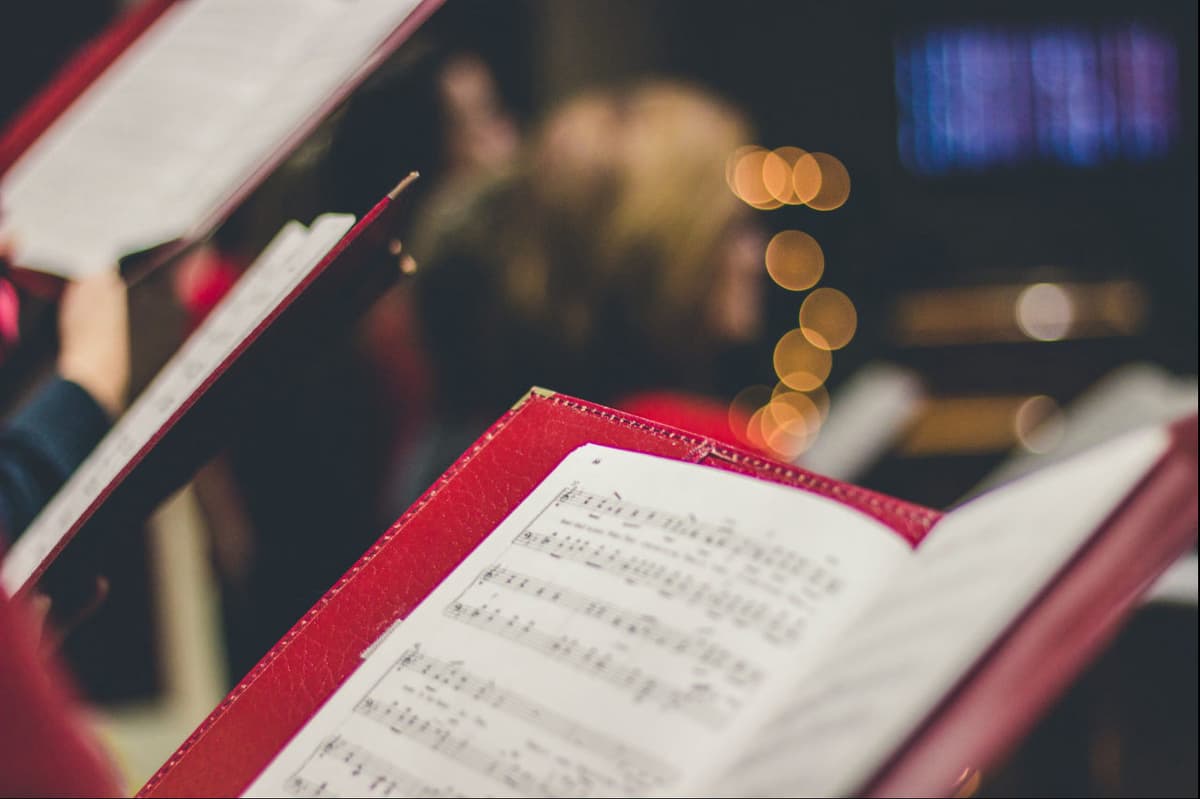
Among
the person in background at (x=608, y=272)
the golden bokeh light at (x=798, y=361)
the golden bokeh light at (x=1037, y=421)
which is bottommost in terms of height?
the golden bokeh light at (x=1037, y=421)

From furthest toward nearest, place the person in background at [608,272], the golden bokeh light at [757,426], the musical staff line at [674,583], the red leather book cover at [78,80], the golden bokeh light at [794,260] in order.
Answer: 1. the golden bokeh light at [794,260]
2. the golden bokeh light at [757,426]
3. the person in background at [608,272]
4. the red leather book cover at [78,80]
5. the musical staff line at [674,583]

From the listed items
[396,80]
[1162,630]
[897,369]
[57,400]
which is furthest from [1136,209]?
[57,400]

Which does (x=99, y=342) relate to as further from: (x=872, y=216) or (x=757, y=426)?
(x=872, y=216)

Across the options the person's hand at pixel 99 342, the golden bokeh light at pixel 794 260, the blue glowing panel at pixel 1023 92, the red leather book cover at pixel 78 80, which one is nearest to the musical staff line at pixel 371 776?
the person's hand at pixel 99 342

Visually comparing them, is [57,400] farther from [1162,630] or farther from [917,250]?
[917,250]

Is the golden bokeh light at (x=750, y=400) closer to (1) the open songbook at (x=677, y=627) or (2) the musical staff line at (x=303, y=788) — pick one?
(1) the open songbook at (x=677, y=627)

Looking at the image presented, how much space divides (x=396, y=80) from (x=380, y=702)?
2.19 ft

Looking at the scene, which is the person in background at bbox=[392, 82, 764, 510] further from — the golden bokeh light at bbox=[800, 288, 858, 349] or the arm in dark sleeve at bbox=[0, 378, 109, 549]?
the golden bokeh light at bbox=[800, 288, 858, 349]

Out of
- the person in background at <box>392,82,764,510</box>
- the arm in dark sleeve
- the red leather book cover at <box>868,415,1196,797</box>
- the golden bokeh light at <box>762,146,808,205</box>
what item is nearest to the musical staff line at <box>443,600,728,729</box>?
the red leather book cover at <box>868,415,1196,797</box>

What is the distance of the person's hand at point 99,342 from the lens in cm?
101

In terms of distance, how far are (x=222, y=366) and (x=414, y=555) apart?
0.16 metres

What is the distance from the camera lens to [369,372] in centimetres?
221

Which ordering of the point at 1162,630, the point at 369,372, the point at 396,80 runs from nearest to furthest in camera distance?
the point at 396,80 < the point at 1162,630 < the point at 369,372

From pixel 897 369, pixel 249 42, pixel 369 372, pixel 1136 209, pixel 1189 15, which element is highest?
pixel 249 42
